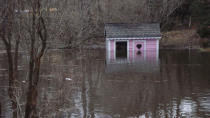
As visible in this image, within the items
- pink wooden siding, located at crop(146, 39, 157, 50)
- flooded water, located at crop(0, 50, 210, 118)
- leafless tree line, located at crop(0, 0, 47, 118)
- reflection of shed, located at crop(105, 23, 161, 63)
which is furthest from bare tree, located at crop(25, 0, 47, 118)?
pink wooden siding, located at crop(146, 39, 157, 50)

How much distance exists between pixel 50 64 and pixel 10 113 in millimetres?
11958

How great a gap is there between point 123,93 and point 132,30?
2013cm

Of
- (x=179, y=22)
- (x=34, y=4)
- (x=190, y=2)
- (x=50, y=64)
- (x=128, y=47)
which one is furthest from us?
(x=179, y=22)

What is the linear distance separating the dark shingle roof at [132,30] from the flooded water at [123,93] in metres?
12.4

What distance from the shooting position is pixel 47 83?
15.0 metres

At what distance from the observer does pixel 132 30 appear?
3253 cm

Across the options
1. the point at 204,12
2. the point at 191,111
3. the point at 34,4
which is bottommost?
the point at 191,111

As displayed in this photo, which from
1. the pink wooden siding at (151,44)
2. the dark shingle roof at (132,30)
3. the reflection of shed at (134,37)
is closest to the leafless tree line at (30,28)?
the reflection of shed at (134,37)

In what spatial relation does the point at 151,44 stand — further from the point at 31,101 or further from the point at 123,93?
the point at 31,101

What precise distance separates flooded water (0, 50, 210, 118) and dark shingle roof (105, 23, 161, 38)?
489 inches

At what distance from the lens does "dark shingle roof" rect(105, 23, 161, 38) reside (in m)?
32.1

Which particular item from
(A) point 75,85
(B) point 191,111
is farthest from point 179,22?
(B) point 191,111

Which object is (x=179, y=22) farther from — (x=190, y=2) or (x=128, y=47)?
(x=128, y=47)

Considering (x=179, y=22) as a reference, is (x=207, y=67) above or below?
below
